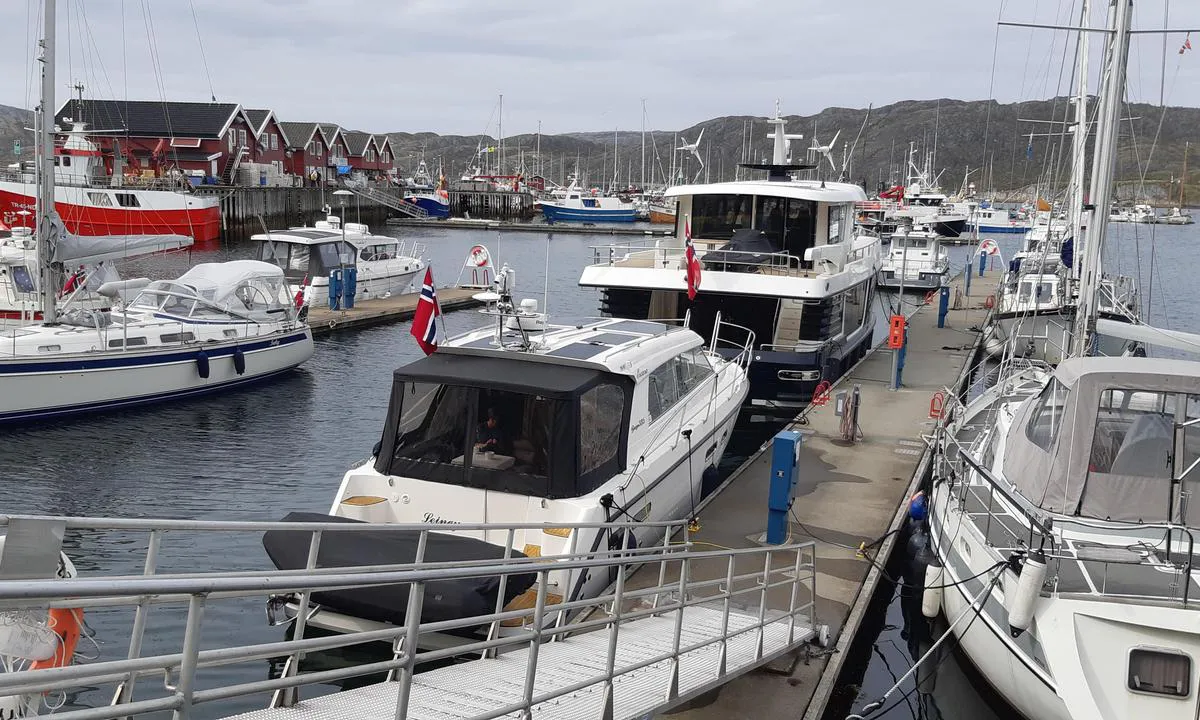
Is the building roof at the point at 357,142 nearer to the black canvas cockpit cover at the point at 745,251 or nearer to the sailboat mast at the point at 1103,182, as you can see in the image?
the black canvas cockpit cover at the point at 745,251

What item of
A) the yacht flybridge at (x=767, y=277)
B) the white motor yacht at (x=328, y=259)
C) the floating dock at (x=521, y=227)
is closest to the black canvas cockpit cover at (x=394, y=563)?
the yacht flybridge at (x=767, y=277)

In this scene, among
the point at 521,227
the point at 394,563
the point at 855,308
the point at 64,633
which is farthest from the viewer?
the point at 521,227

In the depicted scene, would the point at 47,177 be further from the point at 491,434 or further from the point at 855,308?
the point at 855,308

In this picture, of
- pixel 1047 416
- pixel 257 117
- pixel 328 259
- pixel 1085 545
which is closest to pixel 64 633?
pixel 1085 545

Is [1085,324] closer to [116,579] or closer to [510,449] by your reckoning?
[510,449]

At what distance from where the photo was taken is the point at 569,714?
5.75 meters

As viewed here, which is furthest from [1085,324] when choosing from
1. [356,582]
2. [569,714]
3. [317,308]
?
[317,308]

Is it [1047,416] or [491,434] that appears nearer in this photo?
[491,434]

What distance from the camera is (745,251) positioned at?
20.2m

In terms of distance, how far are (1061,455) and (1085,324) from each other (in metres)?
4.85

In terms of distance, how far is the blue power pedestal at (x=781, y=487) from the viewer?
11.1 meters

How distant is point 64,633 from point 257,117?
76.6 metres

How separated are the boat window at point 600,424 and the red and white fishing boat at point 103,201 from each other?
144 feet

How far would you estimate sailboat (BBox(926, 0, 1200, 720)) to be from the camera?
6.84 metres
